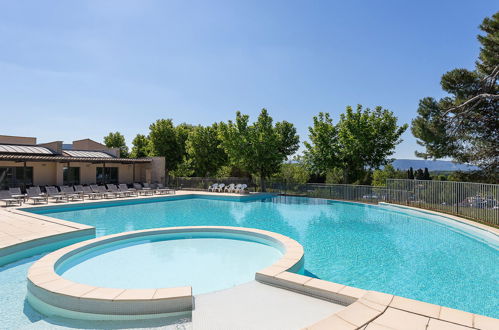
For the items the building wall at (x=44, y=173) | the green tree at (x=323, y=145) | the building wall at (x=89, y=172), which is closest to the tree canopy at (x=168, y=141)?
the building wall at (x=89, y=172)

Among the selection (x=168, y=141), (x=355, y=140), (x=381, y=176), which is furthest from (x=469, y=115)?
(x=168, y=141)

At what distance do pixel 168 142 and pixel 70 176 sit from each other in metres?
10.2

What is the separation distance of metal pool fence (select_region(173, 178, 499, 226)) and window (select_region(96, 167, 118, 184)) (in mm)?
8103

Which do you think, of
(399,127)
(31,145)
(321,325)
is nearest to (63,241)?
(321,325)

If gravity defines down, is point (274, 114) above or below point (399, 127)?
above

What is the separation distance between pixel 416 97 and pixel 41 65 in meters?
22.2

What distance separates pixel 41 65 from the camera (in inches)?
643

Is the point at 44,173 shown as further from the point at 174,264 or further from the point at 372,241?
the point at 372,241

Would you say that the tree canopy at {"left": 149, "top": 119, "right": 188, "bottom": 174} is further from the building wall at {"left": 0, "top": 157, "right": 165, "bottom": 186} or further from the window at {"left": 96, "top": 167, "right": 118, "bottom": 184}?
the window at {"left": 96, "top": 167, "right": 118, "bottom": 184}

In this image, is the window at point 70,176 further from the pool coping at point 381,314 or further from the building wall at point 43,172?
the pool coping at point 381,314

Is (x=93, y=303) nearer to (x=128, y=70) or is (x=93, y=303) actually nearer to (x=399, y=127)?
(x=128, y=70)

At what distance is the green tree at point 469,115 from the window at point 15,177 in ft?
88.8

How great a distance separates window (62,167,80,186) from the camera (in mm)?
23500

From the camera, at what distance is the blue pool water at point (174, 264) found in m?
6.41
